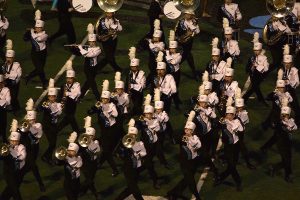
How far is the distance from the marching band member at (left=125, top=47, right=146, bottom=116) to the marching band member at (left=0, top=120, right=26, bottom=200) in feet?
11.1

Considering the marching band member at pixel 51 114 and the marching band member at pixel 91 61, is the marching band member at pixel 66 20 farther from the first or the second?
the marching band member at pixel 51 114

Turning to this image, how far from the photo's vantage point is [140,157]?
18.6 m

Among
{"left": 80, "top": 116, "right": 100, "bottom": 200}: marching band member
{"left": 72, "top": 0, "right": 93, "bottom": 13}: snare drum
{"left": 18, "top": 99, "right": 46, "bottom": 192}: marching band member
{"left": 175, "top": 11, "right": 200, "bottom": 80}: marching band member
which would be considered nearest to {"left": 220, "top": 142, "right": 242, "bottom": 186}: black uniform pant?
{"left": 80, "top": 116, "right": 100, "bottom": 200}: marching band member

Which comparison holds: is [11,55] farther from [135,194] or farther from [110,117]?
[135,194]

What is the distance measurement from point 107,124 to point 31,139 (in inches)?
57.5

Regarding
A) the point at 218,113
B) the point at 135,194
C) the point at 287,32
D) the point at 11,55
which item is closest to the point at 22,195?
the point at 135,194

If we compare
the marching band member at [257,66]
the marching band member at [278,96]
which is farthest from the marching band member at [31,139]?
the marching band member at [257,66]

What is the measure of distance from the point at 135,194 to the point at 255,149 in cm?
337

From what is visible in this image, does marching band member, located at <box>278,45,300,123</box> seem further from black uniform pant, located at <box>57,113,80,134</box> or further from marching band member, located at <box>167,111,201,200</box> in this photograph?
black uniform pant, located at <box>57,113,80,134</box>

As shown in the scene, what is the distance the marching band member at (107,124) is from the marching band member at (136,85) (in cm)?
133

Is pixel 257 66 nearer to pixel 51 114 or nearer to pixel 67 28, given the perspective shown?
pixel 51 114

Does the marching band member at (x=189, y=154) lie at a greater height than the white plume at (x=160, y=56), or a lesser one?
lesser

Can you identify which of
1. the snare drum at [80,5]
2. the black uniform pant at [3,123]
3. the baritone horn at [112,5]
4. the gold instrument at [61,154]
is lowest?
the black uniform pant at [3,123]

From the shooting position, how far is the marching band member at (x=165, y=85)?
2091cm
